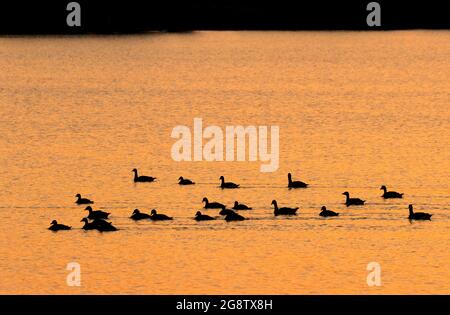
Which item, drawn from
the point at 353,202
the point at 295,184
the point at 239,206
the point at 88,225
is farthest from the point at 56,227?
the point at 295,184

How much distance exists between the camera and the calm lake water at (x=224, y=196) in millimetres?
45844

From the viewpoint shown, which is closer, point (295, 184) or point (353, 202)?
point (353, 202)

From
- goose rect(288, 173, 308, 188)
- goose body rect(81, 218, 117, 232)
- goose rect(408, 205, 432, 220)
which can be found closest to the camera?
goose body rect(81, 218, 117, 232)

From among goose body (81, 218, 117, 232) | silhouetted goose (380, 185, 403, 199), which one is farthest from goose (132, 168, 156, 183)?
silhouetted goose (380, 185, 403, 199)

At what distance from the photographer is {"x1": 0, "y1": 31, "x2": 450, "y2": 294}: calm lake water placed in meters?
45.8

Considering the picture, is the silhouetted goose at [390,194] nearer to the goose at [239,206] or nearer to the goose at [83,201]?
the goose at [239,206]

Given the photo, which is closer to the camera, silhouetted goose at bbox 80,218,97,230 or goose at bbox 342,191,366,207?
silhouetted goose at bbox 80,218,97,230

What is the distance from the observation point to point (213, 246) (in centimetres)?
4966

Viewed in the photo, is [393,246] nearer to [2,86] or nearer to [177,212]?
[177,212]

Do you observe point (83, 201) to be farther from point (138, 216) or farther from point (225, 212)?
point (225, 212)

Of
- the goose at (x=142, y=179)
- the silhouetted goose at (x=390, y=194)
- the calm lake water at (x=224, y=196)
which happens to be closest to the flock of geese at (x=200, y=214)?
the calm lake water at (x=224, y=196)

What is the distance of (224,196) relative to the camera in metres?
60.0

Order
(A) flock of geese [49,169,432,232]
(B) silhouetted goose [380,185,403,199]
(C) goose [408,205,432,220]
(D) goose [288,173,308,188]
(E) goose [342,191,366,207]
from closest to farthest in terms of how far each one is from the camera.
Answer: (A) flock of geese [49,169,432,232] → (C) goose [408,205,432,220] → (E) goose [342,191,366,207] → (B) silhouetted goose [380,185,403,199] → (D) goose [288,173,308,188]

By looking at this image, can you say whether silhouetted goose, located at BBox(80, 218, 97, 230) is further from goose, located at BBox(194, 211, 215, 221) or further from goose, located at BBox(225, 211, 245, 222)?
goose, located at BBox(225, 211, 245, 222)
